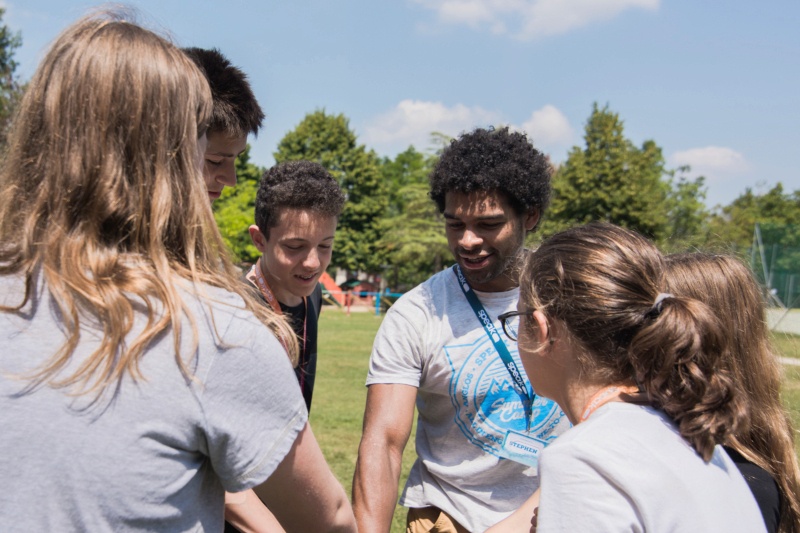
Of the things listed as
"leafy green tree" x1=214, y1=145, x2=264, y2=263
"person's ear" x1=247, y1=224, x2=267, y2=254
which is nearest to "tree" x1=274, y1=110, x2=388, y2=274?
"leafy green tree" x1=214, y1=145, x2=264, y2=263

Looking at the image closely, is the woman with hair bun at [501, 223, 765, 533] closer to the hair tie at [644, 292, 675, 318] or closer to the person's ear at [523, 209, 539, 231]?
the hair tie at [644, 292, 675, 318]

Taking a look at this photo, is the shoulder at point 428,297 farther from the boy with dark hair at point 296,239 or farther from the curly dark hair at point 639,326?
the curly dark hair at point 639,326

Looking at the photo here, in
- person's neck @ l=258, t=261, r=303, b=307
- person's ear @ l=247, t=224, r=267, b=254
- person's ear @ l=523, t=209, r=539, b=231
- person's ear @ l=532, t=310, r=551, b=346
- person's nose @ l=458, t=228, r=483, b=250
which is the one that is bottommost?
person's neck @ l=258, t=261, r=303, b=307

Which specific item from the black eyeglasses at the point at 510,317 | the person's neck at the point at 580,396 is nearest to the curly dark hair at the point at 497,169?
the black eyeglasses at the point at 510,317

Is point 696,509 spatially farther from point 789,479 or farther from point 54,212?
point 54,212

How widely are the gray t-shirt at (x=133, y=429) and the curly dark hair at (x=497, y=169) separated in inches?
82.2

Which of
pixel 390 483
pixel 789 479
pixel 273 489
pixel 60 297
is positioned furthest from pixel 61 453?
pixel 789 479

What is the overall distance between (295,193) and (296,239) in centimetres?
24

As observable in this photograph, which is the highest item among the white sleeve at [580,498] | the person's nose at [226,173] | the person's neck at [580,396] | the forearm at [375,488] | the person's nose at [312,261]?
the person's nose at [226,173]

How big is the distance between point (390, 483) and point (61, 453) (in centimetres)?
162

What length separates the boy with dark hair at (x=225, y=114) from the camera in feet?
9.88

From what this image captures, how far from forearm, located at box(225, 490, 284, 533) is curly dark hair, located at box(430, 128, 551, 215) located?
1.86 m

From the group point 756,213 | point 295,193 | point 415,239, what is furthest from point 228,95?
point 756,213

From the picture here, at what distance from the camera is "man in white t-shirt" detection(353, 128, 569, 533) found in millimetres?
2756
